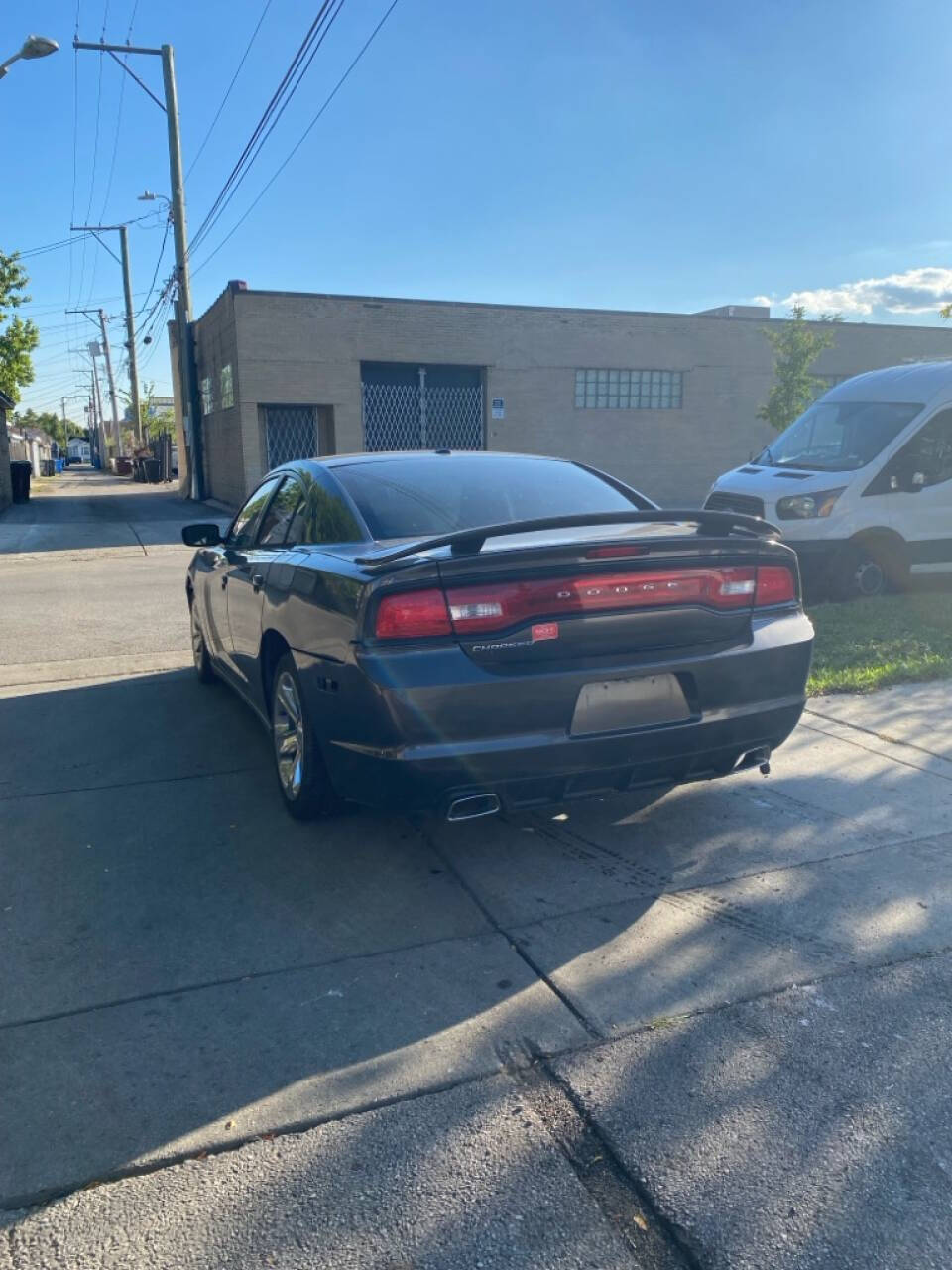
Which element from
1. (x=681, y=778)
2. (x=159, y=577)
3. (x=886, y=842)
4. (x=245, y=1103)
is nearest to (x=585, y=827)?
(x=681, y=778)

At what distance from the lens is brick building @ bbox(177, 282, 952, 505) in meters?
23.7

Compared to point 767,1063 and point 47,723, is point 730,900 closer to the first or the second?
point 767,1063

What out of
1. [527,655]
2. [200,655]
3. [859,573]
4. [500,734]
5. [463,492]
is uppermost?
[463,492]

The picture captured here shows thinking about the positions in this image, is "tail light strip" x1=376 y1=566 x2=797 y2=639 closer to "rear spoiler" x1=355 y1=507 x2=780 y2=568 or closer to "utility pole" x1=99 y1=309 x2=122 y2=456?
"rear spoiler" x1=355 y1=507 x2=780 y2=568

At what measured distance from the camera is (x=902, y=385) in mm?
10195

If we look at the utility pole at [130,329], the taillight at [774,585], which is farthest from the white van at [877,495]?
the utility pole at [130,329]

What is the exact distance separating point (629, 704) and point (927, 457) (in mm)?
7365

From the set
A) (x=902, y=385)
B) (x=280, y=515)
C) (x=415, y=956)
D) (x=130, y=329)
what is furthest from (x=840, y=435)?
(x=130, y=329)

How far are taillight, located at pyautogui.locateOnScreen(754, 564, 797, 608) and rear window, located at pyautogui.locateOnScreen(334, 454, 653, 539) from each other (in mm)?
846

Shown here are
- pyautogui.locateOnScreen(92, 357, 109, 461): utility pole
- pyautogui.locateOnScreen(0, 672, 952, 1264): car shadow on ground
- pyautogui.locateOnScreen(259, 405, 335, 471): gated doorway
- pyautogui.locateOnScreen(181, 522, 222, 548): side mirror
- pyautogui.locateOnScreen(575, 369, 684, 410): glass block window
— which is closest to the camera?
pyautogui.locateOnScreen(0, 672, 952, 1264): car shadow on ground

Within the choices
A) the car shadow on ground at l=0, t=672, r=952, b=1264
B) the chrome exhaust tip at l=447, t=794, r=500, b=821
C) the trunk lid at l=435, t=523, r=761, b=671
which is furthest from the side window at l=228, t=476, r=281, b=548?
the chrome exhaust tip at l=447, t=794, r=500, b=821

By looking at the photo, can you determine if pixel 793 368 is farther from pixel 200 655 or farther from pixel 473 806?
pixel 473 806

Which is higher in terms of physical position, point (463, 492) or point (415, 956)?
point (463, 492)

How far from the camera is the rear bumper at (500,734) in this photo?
3451mm
